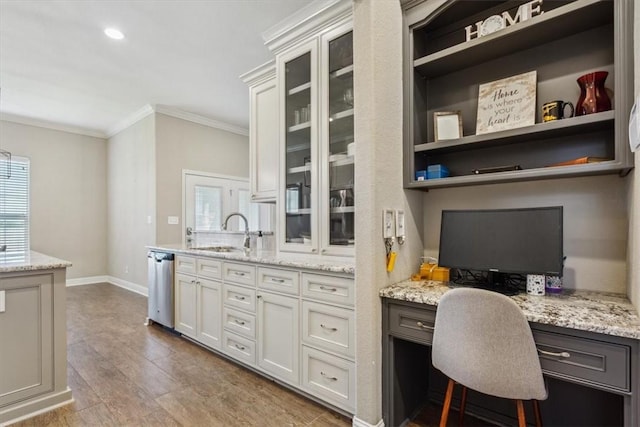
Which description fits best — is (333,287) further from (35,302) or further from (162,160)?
(162,160)

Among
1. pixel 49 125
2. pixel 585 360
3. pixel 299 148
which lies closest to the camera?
pixel 585 360

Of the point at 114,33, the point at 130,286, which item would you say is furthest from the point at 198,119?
the point at 130,286

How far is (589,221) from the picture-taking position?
1.63m

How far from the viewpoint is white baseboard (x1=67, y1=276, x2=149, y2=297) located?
5.21 meters

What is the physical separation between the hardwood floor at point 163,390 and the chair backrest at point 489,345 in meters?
0.92

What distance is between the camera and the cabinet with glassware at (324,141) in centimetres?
225

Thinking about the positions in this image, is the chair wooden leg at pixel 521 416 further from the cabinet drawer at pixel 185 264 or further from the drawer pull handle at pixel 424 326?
the cabinet drawer at pixel 185 264

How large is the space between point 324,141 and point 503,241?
130 cm

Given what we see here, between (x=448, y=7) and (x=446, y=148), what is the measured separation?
31.9 inches

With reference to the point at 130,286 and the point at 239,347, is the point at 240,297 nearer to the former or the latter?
the point at 239,347

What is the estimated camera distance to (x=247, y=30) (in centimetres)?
296

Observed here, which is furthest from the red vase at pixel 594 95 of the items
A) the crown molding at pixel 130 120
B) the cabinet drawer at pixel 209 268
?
the crown molding at pixel 130 120

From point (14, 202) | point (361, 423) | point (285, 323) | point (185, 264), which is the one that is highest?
point (14, 202)

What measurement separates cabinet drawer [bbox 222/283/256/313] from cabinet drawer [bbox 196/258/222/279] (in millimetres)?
162
